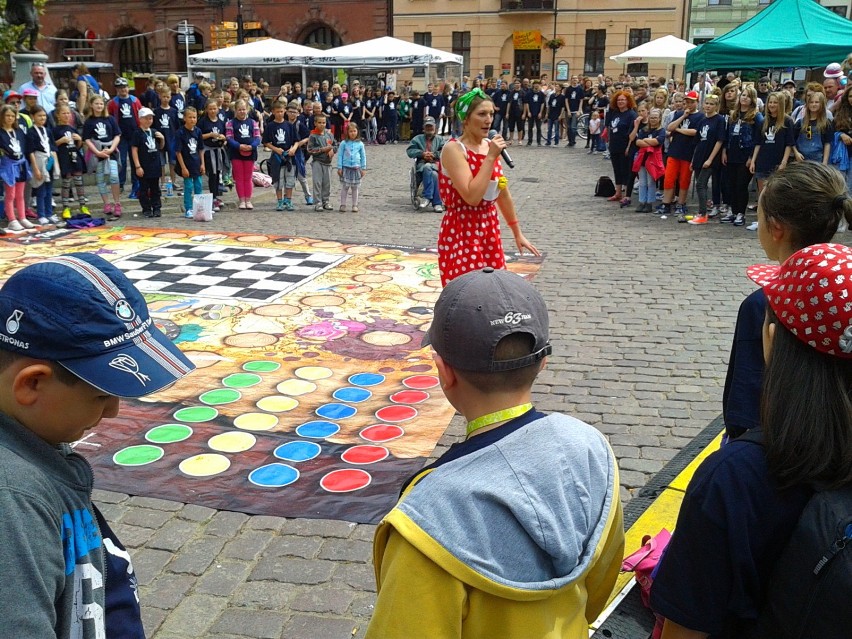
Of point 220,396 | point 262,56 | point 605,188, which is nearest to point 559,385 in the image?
point 220,396

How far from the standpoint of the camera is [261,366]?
5.93 m

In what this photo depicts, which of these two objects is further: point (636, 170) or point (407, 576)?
point (636, 170)

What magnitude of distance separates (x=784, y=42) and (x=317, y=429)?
11499 mm

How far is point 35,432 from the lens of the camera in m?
1.41

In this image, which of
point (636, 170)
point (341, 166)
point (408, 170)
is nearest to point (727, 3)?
point (408, 170)

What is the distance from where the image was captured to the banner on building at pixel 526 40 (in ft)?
127

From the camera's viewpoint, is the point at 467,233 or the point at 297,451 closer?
the point at 297,451

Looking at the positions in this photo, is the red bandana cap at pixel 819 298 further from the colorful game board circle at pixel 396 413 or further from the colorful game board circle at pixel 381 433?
the colorful game board circle at pixel 396 413

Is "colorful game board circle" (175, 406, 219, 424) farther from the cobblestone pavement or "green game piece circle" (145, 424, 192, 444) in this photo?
the cobblestone pavement

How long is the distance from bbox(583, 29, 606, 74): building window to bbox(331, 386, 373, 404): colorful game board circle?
3626 centimetres

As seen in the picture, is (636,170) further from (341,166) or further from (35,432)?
(35,432)

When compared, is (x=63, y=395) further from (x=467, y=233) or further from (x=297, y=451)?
(x=467, y=233)

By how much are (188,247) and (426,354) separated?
4875 millimetres

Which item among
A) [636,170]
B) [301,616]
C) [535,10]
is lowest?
[301,616]
